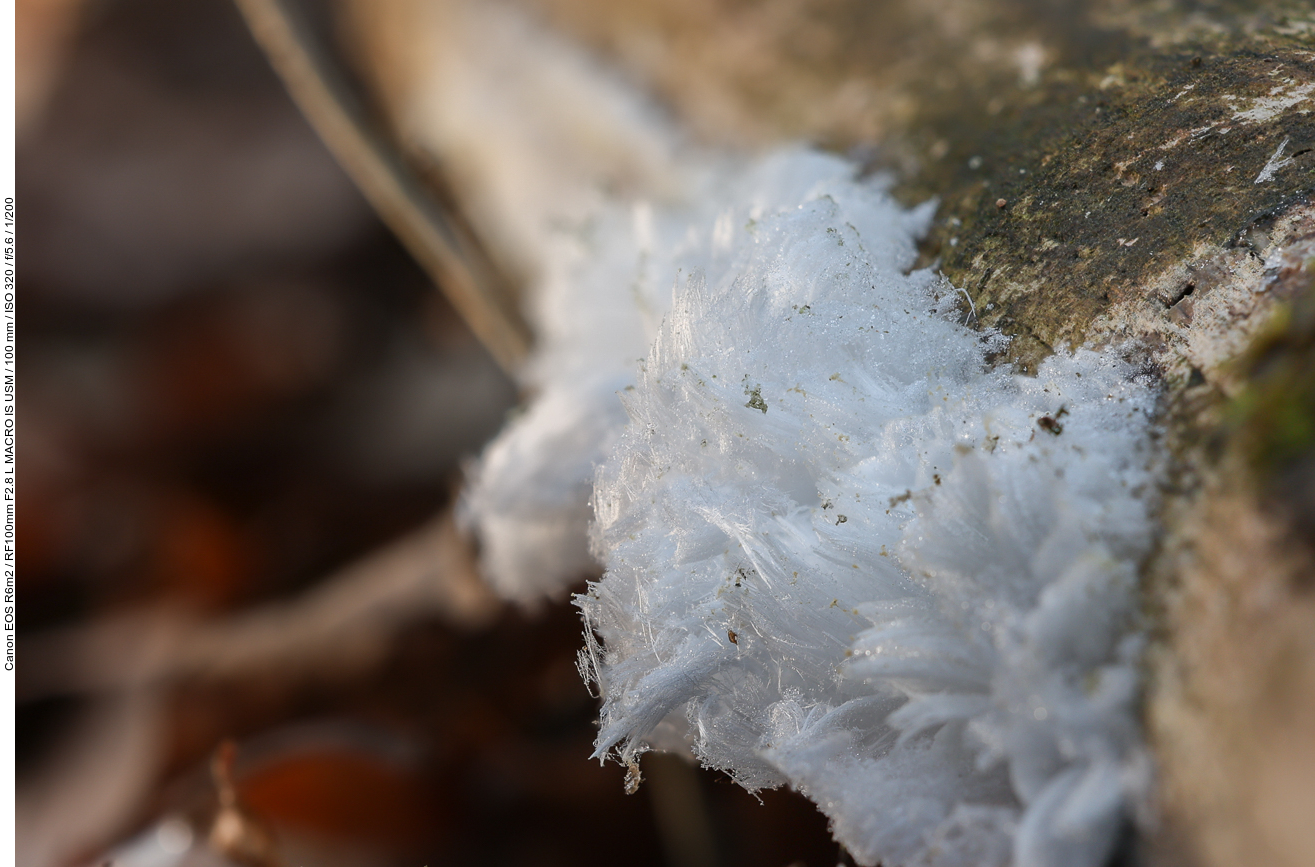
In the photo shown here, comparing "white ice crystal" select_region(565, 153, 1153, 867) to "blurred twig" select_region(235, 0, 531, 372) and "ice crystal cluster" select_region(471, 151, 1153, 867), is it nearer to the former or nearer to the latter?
"ice crystal cluster" select_region(471, 151, 1153, 867)

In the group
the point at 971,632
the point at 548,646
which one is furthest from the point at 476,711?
the point at 971,632

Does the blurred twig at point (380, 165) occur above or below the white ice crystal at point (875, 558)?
above

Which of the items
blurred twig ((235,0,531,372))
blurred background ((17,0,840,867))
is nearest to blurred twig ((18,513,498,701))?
blurred background ((17,0,840,867))

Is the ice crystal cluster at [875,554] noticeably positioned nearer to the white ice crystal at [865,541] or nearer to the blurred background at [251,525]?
the white ice crystal at [865,541]

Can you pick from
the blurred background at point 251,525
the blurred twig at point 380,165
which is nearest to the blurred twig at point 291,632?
the blurred background at point 251,525

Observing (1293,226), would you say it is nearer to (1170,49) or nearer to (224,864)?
(1170,49)
